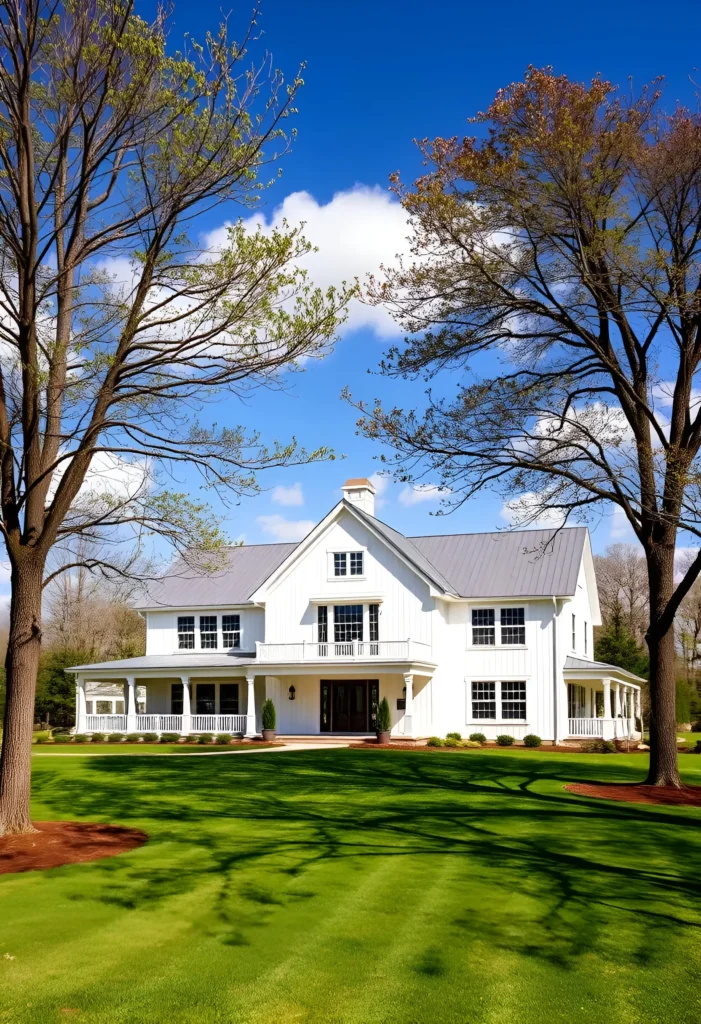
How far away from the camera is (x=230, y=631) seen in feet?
134

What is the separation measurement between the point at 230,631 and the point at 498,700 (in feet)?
39.7

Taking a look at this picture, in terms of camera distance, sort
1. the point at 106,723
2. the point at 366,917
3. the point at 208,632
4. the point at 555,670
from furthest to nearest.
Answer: the point at 208,632
the point at 106,723
the point at 555,670
the point at 366,917

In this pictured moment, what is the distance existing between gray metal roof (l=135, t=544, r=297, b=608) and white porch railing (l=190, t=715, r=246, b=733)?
16.3 feet

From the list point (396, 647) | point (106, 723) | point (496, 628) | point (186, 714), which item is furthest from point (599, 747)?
point (106, 723)

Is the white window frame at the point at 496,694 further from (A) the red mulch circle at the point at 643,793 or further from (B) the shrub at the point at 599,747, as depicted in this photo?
(A) the red mulch circle at the point at 643,793

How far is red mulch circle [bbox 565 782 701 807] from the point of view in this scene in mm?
17219

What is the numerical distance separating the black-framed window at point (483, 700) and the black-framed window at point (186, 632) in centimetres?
1289

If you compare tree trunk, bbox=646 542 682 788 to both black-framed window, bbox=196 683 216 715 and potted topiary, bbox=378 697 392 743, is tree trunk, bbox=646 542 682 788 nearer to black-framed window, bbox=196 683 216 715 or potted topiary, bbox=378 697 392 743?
potted topiary, bbox=378 697 392 743

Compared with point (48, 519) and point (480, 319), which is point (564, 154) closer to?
point (480, 319)

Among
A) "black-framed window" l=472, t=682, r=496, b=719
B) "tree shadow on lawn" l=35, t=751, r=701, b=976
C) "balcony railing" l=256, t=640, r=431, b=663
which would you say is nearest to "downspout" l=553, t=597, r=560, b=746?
"black-framed window" l=472, t=682, r=496, b=719

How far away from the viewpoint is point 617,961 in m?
7.99

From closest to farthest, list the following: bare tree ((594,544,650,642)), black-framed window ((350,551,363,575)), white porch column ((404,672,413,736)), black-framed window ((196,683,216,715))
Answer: white porch column ((404,672,413,736)) → black-framed window ((350,551,363,575)) → black-framed window ((196,683,216,715)) → bare tree ((594,544,650,642))

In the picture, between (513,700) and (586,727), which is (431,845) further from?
(586,727)

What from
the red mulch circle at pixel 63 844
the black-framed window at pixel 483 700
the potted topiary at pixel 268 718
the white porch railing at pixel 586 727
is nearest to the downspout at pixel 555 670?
the white porch railing at pixel 586 727
